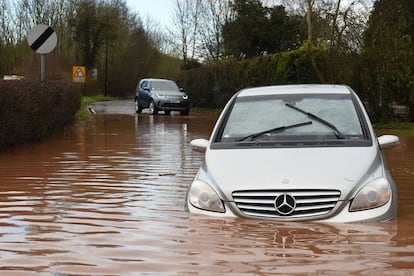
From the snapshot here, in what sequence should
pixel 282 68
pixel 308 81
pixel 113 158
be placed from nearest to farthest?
1. pixel 113 158
2. pixel 308 81
3. pixel 282 68

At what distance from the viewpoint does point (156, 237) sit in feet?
17.9

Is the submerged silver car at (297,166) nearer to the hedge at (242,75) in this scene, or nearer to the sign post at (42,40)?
the sign post at (42,40)

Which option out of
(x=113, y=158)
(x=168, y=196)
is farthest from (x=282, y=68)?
(x=168, y=196)

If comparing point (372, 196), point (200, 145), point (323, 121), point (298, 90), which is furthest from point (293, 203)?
point (298, 90)

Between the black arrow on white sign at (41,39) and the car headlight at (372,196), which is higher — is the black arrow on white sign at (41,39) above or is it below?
above

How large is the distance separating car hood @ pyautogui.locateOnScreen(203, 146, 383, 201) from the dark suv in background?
76.2ft

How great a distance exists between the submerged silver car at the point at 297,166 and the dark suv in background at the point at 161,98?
2234 cm

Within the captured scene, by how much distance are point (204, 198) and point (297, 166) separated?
81 centimetres

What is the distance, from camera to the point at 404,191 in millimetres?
7969

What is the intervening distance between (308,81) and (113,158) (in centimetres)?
1386

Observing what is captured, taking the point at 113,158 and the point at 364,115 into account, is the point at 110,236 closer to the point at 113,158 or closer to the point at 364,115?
the point at 364,115

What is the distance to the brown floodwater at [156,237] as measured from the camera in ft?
14.9

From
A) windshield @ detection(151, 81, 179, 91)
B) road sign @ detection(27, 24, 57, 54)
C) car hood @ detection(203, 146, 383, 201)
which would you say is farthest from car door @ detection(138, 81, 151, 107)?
car hood @ detection(203, 146, 383, 201)

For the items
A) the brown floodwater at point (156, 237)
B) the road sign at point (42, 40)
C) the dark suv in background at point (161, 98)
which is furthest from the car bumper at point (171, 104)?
the brown floodwater at point (156, 237)
